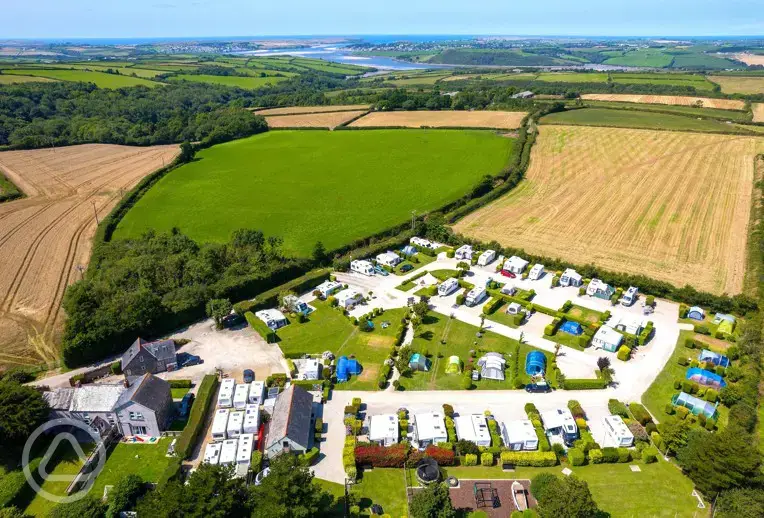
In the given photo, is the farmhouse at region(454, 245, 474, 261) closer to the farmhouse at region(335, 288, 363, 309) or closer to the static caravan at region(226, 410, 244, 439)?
the farmhouse at region(335, 288, 363, 309)

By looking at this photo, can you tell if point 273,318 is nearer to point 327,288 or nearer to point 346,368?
point 327,288

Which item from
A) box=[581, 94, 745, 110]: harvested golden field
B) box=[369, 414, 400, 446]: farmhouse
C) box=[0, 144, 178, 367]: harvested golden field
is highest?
box=[581, 94, 745, 110]: harvested golden field

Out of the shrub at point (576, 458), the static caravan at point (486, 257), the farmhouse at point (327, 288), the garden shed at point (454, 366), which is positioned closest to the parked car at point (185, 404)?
the farmhouse at point (327, 288)

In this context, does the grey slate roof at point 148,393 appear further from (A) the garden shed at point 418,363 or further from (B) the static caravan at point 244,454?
(A) the garden shed at point 418,363

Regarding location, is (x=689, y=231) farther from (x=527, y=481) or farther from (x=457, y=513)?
(x=457, y=513)

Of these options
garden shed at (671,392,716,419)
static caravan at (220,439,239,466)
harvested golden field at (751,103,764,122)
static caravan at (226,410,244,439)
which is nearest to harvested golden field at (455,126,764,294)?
garden shed at (671,392,716,419)

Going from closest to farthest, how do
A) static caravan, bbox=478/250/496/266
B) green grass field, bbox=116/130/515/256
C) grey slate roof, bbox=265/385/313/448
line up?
grey slate roof, bbox=265/385/313/448 → static caravan, bbox=478/250/496/266 → green grass field, bbox=116/130/515/256
